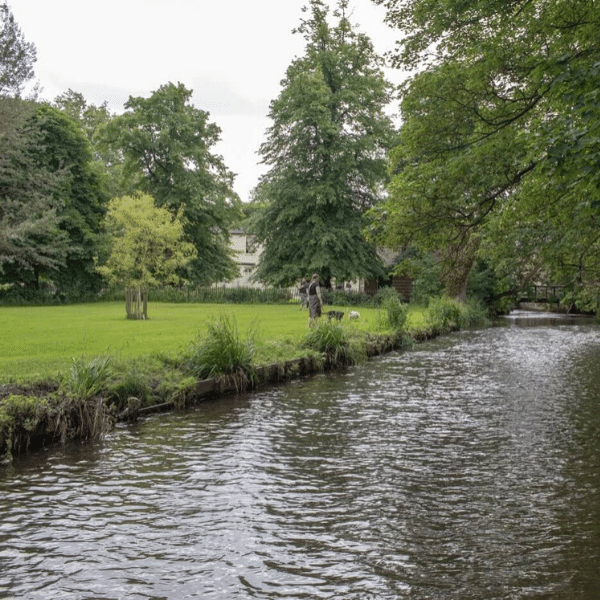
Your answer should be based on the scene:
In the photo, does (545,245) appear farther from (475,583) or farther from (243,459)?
(475,583)

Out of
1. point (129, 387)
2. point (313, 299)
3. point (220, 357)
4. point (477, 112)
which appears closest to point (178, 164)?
point (313, 299)

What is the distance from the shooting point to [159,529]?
20.0ft

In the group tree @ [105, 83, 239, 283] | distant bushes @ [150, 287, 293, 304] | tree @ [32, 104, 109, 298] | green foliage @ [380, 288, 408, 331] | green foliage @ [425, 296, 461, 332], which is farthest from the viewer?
tree @ [105, 83, 239, 283]

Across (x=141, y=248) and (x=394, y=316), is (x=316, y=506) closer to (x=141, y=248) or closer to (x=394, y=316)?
(x=394, y=316)

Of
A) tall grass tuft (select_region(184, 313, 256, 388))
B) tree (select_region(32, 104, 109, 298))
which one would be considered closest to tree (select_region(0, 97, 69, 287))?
tree (select_region(32, 104, 109, 298))

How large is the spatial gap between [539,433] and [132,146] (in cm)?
4390

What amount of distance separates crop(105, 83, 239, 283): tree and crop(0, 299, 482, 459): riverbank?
3028 centimetres

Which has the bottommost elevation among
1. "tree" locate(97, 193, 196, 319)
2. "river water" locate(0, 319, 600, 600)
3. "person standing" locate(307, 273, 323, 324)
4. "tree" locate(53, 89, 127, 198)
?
"river water" locate(0, 319, 600, 600)

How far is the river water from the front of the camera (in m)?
5.10

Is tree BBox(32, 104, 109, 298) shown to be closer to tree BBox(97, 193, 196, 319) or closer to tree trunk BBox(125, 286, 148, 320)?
tree BBox(97, 193, 196, 319)

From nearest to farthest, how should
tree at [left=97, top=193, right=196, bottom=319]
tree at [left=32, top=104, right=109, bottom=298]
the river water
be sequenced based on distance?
1. the river water
2. tree at [left=97, top=193, right=196, bottom=319]
3. tree at [left=32, top=104, right=109, bottom=298]

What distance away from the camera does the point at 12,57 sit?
36188 millimetres

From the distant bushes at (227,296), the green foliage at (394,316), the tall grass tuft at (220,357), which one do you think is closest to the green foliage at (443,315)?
the green foliage at (394,316)

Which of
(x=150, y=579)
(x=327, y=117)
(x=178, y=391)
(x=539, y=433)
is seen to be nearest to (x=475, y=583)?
(x=150, y=579)
